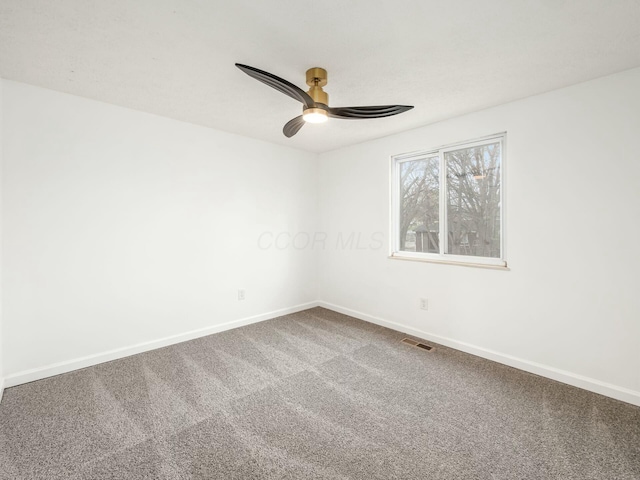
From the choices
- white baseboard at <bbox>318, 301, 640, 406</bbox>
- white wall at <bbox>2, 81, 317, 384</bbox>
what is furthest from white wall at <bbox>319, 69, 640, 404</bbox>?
white wall at <bbox>2, 81, 317, 384</bbox>

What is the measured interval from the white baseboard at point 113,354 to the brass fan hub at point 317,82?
272 cm

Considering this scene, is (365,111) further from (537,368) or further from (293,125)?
(537,368)

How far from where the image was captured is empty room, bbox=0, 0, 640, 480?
5.22ft

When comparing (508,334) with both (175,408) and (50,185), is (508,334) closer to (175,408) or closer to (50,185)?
(175,408)

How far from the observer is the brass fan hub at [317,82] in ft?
→ 6.48

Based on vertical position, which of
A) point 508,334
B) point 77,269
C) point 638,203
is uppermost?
point 638,203

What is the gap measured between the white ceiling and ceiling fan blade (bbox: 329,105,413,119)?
24 cm

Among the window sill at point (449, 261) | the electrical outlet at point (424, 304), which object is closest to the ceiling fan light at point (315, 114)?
the window sill at point (449, 261)

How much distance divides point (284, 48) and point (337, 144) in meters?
2.17

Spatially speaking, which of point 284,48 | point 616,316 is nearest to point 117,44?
point 284,48

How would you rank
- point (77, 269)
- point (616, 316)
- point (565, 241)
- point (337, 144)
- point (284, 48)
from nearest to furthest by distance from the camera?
point (284, 48) → point (616, 316) → point (565, 241) → point (77, 269) → point (337, 144)

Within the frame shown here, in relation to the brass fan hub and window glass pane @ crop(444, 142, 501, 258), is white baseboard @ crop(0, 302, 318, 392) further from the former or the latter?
the brass fan hub

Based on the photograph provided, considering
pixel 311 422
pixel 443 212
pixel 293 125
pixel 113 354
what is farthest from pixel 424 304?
pixel 113 354

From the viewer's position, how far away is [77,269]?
2.54 meters
